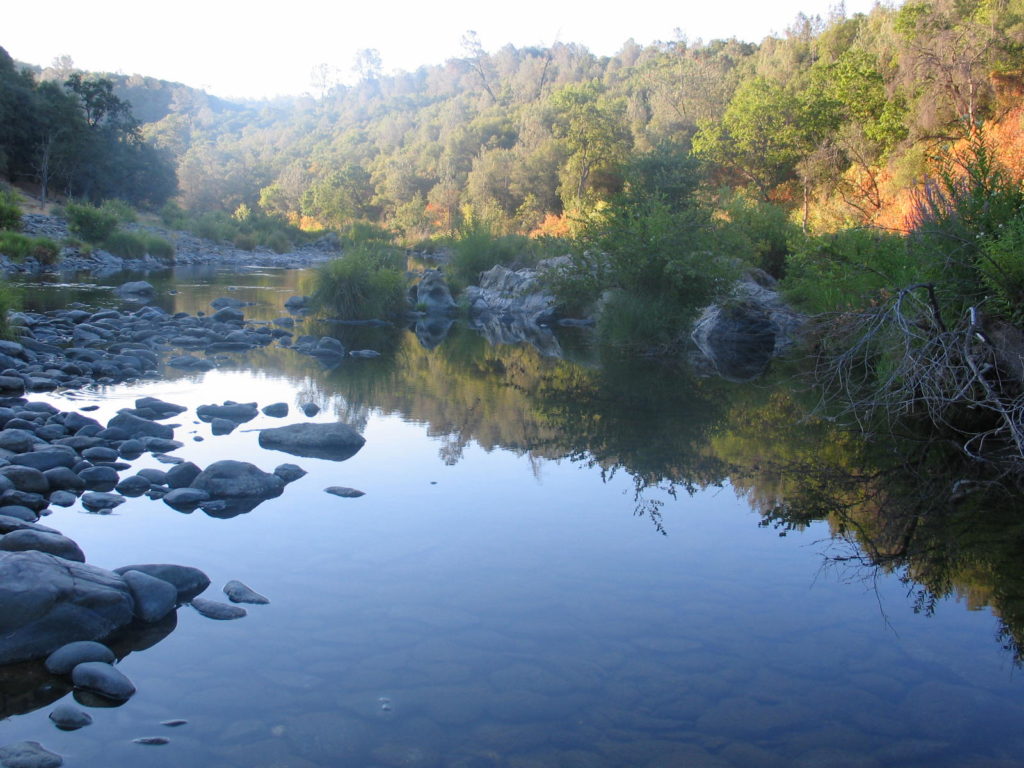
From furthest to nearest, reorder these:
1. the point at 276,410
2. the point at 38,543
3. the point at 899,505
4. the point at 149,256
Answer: the point at 149,256
the point at 276,410
the point at 899,505
the point at 38,543

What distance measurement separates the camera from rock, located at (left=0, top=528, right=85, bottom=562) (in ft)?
13.9

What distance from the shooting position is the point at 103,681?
3.35 meters

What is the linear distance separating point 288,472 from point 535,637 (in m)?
3.16

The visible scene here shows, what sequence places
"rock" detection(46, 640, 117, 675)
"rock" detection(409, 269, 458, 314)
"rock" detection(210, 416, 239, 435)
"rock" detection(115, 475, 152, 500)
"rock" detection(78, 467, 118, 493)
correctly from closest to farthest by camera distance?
"rock" detection(46, 640, 117, 675) < "rock" detection(115, 475, 152, 500) < "rock" detection(78, 467, 118, 493) < "rock" detection(210, 416, 239, 435) < "rock" detection(409, 269, 458, 314)

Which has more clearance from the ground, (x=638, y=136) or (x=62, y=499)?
(x=638, y=136)

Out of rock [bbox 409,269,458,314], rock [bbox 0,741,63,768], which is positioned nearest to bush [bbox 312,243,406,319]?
rock [bbox 409,269,458,314]

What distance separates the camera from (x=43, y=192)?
3803 cm

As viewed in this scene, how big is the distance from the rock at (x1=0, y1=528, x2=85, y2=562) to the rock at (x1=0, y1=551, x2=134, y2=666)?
0.27m

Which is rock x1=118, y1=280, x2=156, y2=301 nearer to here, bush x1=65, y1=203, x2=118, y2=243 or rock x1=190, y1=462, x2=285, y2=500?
bush x1=65, y1=203, x2=118, y2=243

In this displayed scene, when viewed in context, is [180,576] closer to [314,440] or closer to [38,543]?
[38,543]

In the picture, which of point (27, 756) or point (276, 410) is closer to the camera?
point (27, 756)

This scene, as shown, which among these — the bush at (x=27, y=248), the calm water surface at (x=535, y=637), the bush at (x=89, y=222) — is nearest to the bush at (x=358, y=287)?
the bush at (x=27, y=248)

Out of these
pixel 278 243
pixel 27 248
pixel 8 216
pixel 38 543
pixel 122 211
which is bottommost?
pixel 38 543

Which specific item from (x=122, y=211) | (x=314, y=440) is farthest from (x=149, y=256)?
(x=314, y=440)
